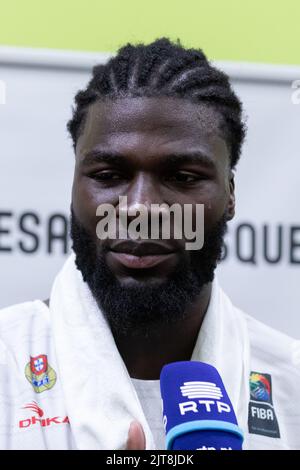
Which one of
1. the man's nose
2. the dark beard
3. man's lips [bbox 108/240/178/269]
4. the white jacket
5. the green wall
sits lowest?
the white jacket

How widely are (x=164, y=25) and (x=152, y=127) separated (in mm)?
491

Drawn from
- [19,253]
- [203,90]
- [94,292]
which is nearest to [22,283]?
[19,253]

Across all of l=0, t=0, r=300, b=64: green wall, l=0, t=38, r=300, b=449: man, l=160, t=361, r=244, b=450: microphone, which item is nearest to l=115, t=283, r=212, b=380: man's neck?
l=0, t=38, r=300, b=449: man

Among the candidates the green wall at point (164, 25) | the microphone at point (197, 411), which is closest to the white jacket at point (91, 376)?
the microphone at point (197, 411)

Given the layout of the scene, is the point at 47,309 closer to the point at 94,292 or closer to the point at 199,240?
the point at 94,292

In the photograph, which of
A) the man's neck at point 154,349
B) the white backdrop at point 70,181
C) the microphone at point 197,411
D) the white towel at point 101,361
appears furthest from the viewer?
the white backdrop at point 70,181

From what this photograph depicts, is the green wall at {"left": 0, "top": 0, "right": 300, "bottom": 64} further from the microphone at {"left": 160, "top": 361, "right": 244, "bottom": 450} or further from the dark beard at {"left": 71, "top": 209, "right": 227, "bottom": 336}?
the microphone at {"left": 160, "top": 361, "right": 244, "bottom": 450}

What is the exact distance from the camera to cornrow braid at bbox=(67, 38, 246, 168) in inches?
62.5

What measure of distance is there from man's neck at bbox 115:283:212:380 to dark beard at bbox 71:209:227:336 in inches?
0.9

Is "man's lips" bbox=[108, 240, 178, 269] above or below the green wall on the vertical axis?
below

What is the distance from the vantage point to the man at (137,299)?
1.46 meters

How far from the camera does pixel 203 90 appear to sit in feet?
5.35

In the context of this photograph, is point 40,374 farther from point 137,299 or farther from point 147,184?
point 147,184

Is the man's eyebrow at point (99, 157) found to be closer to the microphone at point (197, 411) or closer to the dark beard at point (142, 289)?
the dark beard at point (142, 289)
